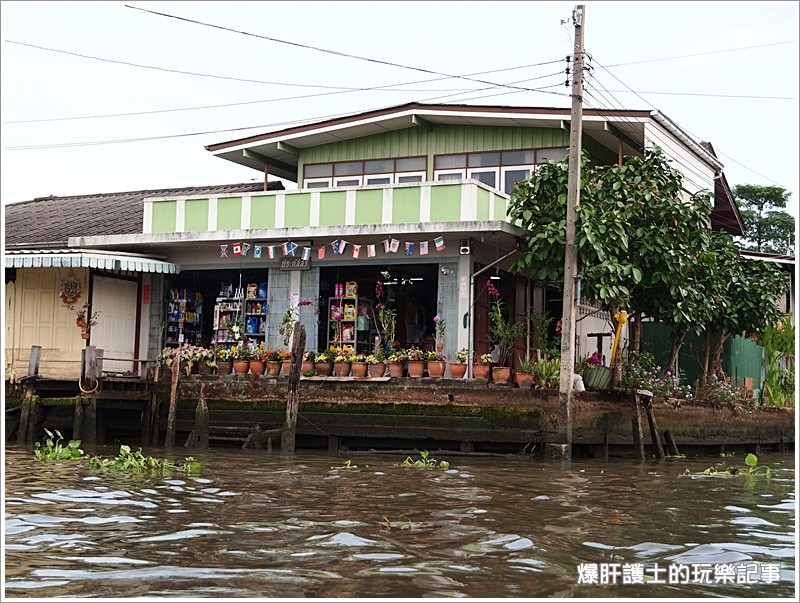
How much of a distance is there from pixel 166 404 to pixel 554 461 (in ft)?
25.9

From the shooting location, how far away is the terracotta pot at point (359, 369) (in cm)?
1952

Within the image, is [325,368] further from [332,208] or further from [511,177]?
[511,177]

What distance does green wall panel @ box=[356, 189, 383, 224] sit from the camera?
68.1ft

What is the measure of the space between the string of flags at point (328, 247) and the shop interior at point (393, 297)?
1.93 ft

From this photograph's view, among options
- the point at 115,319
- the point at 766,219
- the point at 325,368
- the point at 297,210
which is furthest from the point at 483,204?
the point at 766,219

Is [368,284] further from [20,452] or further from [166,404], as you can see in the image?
[20,452]

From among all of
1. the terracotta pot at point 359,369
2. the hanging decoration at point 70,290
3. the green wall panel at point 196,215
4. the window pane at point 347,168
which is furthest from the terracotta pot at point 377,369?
the hanging decoration at point 70,290

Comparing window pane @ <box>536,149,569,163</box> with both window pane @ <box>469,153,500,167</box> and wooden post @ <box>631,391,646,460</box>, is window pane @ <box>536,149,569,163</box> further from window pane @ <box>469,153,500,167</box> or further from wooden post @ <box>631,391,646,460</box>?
wooden post @ <box>631,391,646,460</box>

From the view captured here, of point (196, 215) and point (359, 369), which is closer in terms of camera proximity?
→ point (359, 369)

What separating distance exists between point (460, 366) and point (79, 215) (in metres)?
12.9

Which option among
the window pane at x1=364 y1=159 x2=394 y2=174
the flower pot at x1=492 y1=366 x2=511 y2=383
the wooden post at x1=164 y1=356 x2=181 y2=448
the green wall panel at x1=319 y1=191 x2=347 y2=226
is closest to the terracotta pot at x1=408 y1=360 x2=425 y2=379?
the flower pot at x1=492 y1=366 x2=511 y2=383

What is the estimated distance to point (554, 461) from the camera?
17.0 metres

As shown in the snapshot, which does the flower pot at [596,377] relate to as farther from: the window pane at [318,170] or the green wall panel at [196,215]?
the window pane at [318,170]

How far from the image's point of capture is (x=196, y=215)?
22344mm
